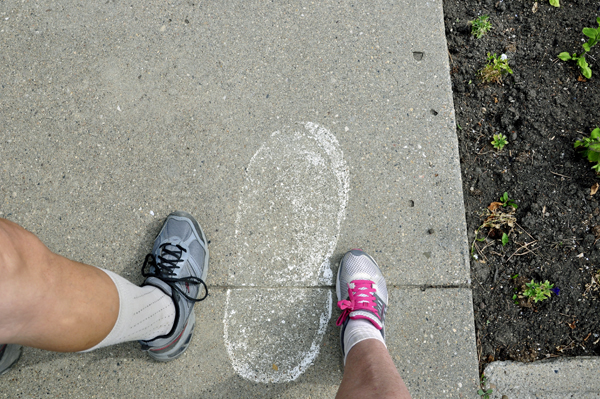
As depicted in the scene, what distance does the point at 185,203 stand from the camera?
2193mm

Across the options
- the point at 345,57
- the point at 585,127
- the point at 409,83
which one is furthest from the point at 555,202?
the point at 345,57

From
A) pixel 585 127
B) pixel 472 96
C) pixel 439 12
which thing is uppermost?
pixel 439 12

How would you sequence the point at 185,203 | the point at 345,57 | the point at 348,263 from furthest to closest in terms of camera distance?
the point at 345,57, the point at 185,203, the point at 348,263

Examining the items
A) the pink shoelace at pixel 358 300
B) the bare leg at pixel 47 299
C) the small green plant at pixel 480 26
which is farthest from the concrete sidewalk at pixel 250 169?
the bare leg at pixel 47 299

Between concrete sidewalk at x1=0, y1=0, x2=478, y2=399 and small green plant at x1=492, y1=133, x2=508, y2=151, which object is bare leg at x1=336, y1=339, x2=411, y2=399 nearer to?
concrete sidewalk at x1=0, y1=0, x2=478, y2=399

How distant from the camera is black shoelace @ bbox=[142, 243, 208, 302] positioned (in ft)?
6.57

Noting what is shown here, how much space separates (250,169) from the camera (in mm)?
2221

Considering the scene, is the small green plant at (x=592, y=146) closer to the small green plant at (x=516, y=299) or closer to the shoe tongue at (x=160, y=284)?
the small green plant at (x=516, y=299)

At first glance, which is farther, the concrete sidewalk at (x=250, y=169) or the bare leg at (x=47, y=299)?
the concrete sidewalk at (x=250, y=169)

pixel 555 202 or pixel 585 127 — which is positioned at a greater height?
pixel 585 127

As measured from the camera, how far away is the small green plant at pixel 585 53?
87.7 inches

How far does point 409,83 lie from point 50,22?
2.44m

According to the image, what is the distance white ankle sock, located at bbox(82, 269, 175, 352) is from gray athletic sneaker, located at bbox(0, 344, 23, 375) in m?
0.84

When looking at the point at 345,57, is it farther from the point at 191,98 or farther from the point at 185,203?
the point at 185,203
